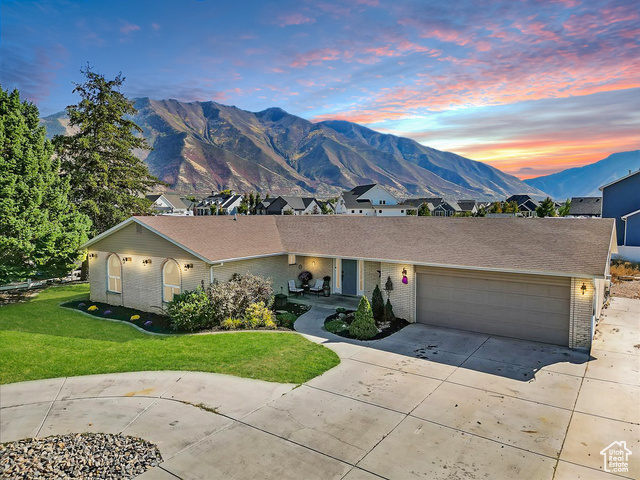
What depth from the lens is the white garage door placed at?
12.4 m

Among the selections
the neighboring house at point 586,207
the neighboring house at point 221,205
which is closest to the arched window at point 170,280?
the neighboring house at point 586,207

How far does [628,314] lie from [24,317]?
2646 cm

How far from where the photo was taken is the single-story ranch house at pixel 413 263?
1246cm

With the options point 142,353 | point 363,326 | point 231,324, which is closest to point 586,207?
point 363,326

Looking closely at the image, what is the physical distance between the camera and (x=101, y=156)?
2903 cm

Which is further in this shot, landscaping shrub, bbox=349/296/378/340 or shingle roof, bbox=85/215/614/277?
landscaping shrub, bbox=349/296/378/340

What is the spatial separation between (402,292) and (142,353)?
982cm

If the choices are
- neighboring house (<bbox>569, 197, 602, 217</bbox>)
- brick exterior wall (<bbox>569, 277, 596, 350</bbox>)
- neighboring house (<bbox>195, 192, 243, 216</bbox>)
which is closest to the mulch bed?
brick exterior wall (<bbox>569, 277, 596, 350</bbox>)

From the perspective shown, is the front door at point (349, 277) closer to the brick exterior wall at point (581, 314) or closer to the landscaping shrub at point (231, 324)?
Result: the landscaping shrub at point (231, 324)

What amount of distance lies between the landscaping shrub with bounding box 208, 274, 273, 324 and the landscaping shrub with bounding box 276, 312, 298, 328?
0.85m

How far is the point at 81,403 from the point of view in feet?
27.4

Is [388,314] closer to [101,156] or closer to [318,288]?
[318,288]

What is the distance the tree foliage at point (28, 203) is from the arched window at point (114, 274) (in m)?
3.42

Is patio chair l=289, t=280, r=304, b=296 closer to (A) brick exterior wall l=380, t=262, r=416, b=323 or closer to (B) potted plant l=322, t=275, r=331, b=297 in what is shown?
(B) potted plant l=322, t=275, r=331, b=297
